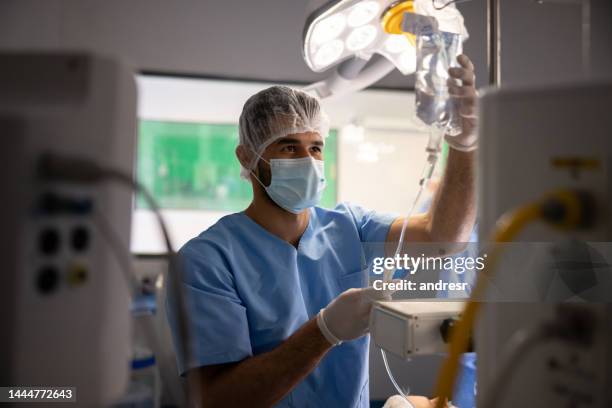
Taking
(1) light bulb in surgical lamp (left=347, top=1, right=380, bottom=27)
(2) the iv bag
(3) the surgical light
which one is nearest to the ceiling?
(3) the surgical light

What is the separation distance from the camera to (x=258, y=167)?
1329 mm

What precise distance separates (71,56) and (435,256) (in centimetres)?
99

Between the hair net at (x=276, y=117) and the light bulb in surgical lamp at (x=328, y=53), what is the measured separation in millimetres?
139

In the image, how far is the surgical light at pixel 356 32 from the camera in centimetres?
101

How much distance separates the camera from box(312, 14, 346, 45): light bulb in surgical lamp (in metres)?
1.05

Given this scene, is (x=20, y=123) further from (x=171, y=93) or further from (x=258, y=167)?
(x=171, y=93)

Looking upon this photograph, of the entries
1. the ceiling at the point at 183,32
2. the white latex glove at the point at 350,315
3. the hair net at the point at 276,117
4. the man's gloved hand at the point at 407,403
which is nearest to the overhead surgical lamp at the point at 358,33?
the hair net at the point at 276,117

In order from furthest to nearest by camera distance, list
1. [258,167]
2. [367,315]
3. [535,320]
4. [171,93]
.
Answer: [171,93]
[258,167]
[367,315]
[535,320]

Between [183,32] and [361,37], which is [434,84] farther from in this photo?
[183,32]

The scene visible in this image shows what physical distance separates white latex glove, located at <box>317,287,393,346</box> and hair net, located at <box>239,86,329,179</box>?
54 cm

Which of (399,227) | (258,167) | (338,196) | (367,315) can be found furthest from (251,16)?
(367,315)

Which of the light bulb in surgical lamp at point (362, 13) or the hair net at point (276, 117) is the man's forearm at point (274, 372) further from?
the light bulb in surgical lamp at point (362, 13)

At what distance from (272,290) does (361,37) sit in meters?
0.68

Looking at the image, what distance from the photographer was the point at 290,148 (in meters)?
1.30
